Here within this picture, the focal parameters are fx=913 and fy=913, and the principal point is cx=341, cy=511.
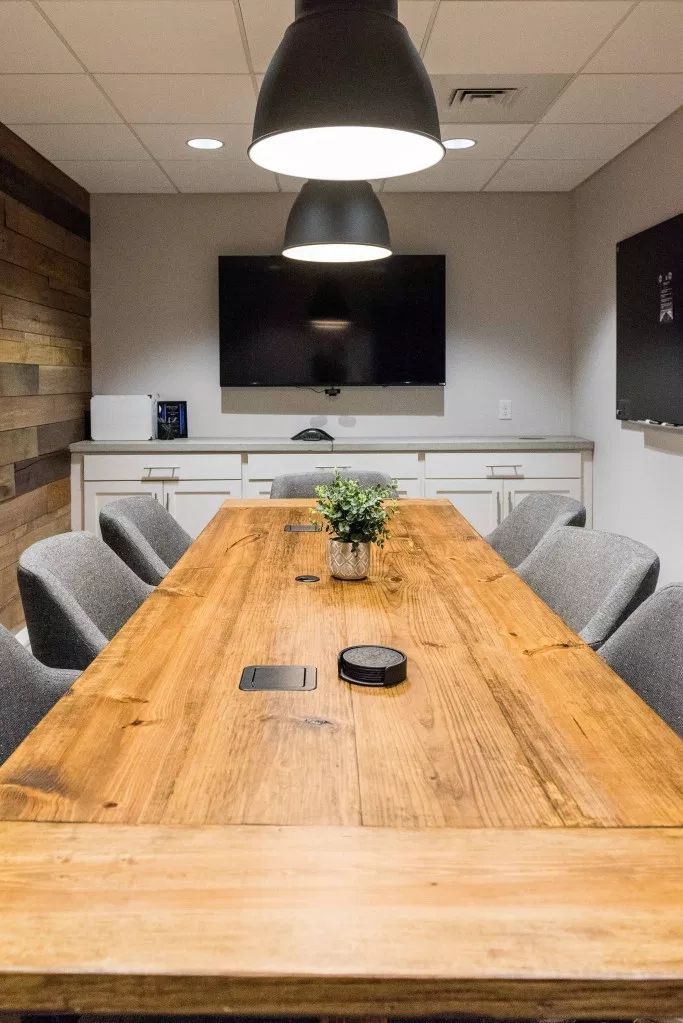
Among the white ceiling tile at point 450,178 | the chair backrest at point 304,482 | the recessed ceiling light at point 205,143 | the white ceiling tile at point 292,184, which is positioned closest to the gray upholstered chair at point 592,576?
the chair backrest at point 304,482

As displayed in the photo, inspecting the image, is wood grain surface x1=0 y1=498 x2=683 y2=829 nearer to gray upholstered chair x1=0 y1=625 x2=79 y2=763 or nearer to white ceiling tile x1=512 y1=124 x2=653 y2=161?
gray upholstered chair x1=0 y1=625 x2=79 y2=763

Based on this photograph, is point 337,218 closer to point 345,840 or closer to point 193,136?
point 193,136

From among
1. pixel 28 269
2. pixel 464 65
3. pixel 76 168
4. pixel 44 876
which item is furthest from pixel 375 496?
pixel 76 168

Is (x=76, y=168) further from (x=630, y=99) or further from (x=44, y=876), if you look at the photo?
(x=44, y=876)

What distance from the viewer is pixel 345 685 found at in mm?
1402

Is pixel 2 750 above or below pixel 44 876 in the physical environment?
below

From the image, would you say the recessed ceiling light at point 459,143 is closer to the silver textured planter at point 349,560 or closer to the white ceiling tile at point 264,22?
the white ceiling tile at point 264,22

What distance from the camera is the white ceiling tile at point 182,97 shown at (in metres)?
3.40

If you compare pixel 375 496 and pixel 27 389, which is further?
pixel 27 389

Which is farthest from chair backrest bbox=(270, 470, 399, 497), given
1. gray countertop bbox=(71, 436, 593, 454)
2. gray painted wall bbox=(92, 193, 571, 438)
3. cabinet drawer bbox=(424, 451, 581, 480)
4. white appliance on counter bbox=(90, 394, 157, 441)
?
gray painted wall bbox=(92, 193, 571, 438)

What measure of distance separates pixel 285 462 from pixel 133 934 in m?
A: 4.28

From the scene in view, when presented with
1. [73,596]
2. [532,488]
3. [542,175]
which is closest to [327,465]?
[532,488]

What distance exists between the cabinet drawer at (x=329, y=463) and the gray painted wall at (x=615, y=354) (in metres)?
1.06

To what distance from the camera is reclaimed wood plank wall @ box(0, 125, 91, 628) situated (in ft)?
13.1
